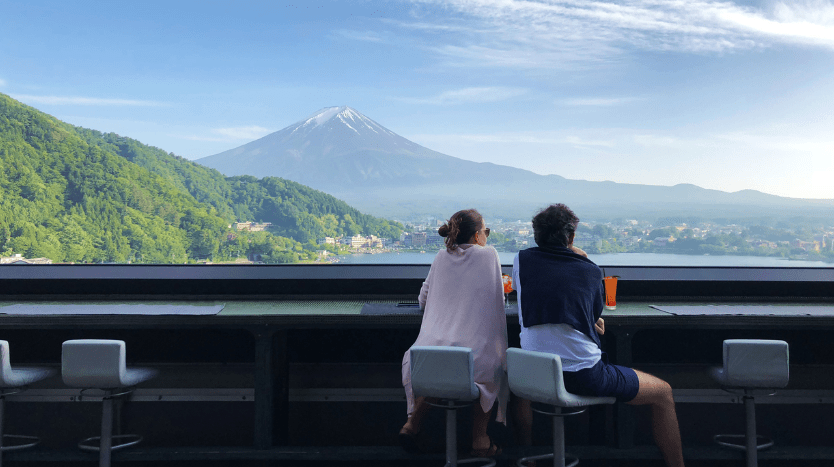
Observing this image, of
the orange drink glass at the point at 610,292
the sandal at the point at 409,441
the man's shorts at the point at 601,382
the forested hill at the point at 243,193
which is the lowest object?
the sandal at the point at 409,441

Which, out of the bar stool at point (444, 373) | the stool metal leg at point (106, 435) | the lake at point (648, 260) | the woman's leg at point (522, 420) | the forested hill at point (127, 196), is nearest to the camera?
the bar stool at point (444, 373)

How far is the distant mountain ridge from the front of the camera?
3.47 m

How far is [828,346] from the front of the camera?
2.87 meters

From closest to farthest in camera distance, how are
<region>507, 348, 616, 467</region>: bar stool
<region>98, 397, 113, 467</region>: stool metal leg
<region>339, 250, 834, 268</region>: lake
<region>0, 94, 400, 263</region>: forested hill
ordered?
<region>507, 348, 616, 467</region>: bar stool < <region>98, 397, 113, 467</region>: stool metal leg < <region>339, 250, 834, 268</region>: lake < <region>0, 94, 400, 263</region>: forested hill

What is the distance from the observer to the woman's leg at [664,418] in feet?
6.73

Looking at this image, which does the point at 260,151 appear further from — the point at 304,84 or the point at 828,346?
the point at 828,346

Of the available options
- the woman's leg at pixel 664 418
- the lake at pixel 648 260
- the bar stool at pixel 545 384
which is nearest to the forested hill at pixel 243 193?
the lake at pixel 648 260

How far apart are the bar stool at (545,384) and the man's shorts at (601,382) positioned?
30mm

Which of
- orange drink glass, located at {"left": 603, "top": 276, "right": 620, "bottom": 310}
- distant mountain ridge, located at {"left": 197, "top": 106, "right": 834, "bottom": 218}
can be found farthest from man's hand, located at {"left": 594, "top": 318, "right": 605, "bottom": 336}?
distant mountain ridge, located at {"left": 197, "top": 106, "right": 834, "bottom": 218}

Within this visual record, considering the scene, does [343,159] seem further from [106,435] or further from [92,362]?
[106,435]

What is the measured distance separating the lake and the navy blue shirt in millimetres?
1059

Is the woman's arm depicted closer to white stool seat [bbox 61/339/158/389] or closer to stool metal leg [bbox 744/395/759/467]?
white stool seat [bbox 61/339/158/389]

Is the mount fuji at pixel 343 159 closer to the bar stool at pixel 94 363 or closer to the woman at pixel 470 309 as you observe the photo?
the woman at pixel 470 309

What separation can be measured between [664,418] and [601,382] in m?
0.41
